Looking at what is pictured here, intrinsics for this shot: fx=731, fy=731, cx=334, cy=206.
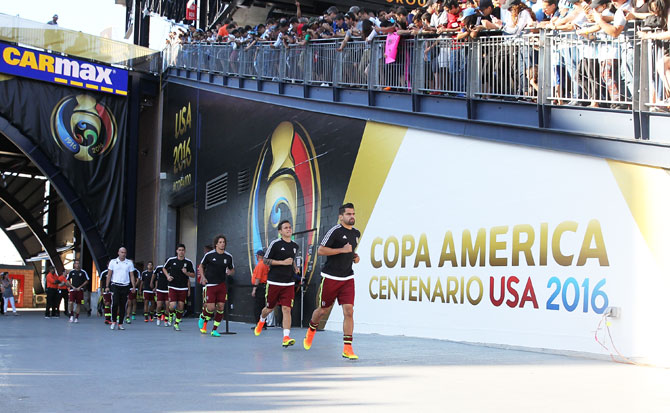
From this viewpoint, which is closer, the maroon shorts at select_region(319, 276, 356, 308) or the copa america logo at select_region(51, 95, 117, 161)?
the maroon shorts at select_region(319, 276, 356, 308)

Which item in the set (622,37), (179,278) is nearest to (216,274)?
(179,278)

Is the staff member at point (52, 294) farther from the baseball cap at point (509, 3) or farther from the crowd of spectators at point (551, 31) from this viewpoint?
the baseball cap at point (509, 3)

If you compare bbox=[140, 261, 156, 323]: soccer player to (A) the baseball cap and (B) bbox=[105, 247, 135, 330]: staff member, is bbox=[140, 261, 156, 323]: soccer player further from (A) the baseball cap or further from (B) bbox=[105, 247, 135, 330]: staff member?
(A) the baseball cap

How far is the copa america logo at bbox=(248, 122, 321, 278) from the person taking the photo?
1648 centimetres

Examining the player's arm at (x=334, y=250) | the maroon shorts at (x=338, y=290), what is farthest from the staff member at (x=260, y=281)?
the player's arm at (x=334, y=250)

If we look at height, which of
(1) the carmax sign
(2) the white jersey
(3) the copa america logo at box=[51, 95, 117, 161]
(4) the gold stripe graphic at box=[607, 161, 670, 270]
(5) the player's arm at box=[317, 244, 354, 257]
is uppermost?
(1) the carmax sign

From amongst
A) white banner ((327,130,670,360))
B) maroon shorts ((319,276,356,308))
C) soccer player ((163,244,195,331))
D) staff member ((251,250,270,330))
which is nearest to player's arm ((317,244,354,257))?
maroon shorts ((319,276,356,308))

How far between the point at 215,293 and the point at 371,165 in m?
3.86

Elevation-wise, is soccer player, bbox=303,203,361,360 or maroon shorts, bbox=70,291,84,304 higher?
soccer player, bbox=303,203,361,360

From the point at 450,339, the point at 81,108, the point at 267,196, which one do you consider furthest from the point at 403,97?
the point at 81,108

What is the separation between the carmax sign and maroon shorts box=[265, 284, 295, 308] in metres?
19.1

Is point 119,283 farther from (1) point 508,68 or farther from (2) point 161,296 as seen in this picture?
(1) point 508,68

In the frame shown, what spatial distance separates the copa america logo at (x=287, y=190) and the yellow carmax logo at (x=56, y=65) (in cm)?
1140

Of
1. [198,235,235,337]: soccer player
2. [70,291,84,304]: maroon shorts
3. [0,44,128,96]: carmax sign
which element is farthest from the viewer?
[0,44,128,96]: carmax sign
